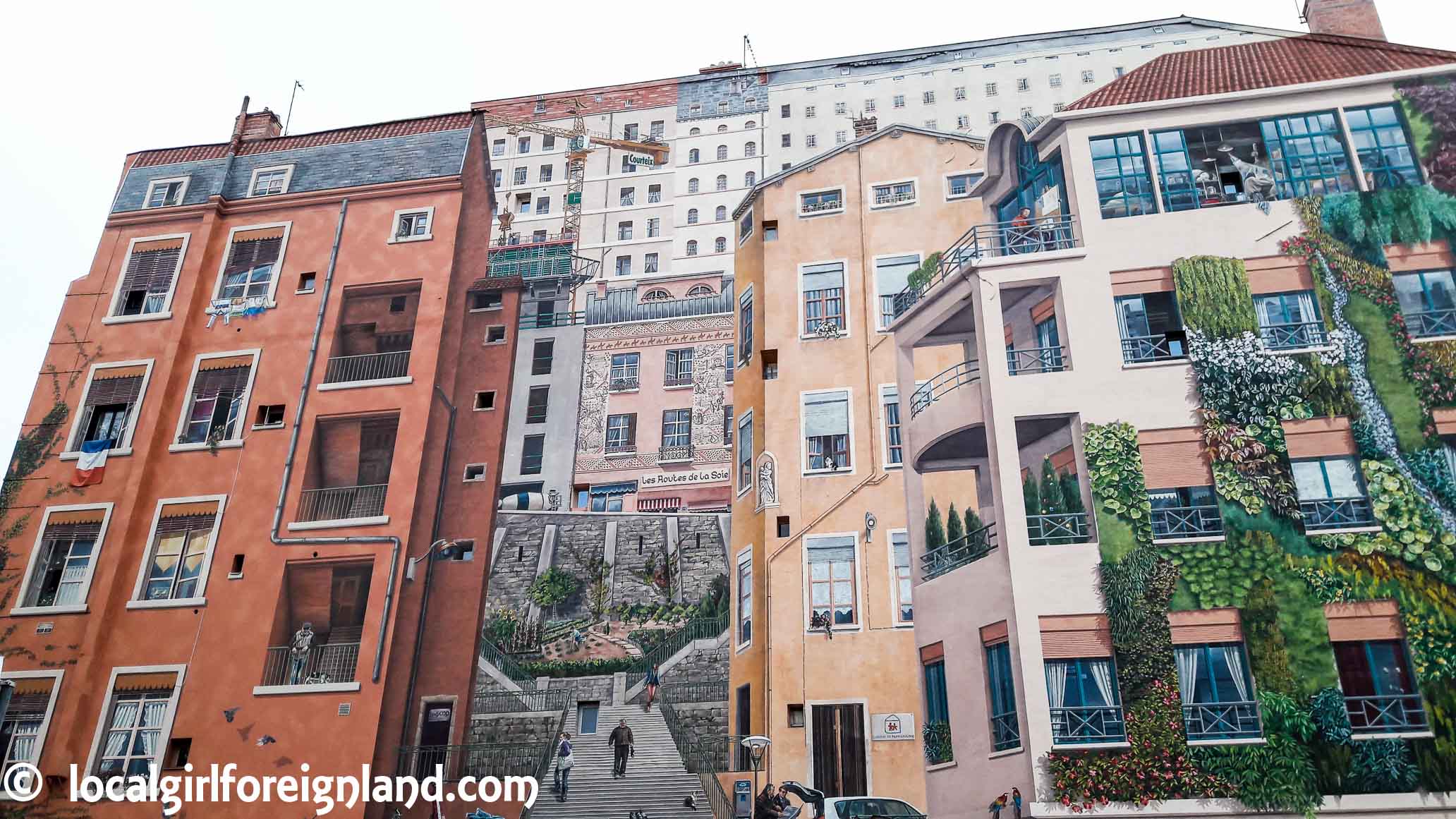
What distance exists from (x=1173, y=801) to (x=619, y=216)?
21601 millimetres

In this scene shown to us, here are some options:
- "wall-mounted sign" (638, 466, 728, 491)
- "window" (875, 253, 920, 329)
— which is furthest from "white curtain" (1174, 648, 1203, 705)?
"wall-mounted sign" (638, 466, 728, 491)

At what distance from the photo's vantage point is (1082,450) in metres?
18.1

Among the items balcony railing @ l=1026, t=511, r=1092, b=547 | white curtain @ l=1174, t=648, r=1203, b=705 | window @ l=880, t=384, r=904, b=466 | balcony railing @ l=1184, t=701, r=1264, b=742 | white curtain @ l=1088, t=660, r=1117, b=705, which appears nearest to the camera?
balcony railing @ l=1184, t=701, r=1264, b=742

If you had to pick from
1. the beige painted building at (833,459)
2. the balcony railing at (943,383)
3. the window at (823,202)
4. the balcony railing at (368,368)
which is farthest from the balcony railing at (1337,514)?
the balcony railing at (368,368)

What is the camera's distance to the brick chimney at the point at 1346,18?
76.0 ft

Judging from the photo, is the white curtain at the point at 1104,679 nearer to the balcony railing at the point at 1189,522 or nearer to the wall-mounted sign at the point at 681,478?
the balcony railing at the point at 1189,522

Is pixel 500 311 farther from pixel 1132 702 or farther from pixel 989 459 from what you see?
pixel 1132 702

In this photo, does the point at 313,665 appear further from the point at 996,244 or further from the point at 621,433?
the point at 996,244

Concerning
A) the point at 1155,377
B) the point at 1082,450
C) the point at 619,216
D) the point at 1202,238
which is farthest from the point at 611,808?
the point at 619,216

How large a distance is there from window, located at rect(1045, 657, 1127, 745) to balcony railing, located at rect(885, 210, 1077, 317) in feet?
24.5

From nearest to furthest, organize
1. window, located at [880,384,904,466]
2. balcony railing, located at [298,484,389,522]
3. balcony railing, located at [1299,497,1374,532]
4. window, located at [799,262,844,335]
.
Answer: balcony railing, located at [1299,497,1374,532] → window, located at [880,384,904,466] → balcony railing, located at [298,484,389,522] → window, located at [799,262,844,335]

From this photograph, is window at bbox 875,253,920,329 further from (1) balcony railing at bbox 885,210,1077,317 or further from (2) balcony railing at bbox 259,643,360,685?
(2) balcony railing at bbox 259,643,360,685

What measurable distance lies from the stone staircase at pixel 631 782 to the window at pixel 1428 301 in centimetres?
1449

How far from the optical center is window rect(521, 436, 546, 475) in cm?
2531
